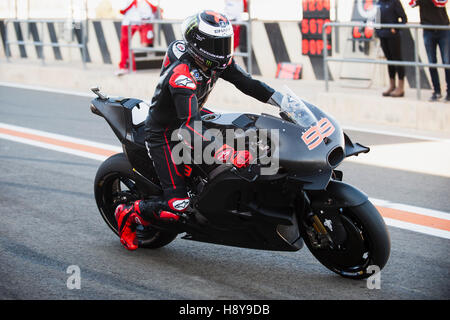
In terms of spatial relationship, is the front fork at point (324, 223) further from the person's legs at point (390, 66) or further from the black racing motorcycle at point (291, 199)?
the person's legs at point (390, 66)

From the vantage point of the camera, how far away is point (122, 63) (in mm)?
14500

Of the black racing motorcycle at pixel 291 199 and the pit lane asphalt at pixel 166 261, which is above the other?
the black racing motorcycle at pixel 291 199

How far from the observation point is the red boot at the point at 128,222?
5426 millimetres

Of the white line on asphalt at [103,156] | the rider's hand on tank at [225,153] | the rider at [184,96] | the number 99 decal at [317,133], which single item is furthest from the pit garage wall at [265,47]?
the rider's hand on tank at [225,153]

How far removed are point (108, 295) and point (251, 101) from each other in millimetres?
7722

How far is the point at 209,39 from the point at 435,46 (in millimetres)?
6620

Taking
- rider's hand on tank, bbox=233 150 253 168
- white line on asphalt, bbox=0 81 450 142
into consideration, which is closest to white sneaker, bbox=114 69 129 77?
white line on asphalt, bbox=0 81 450 142

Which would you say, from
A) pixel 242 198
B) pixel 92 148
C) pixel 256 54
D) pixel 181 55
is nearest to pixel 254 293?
pixel 242 198

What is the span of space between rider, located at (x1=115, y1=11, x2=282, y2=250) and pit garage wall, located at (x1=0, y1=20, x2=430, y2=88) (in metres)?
7.55

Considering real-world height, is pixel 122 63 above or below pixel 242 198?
below

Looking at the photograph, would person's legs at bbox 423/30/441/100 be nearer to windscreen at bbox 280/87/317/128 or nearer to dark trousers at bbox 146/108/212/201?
windscreen at bbox 280/87/317/128

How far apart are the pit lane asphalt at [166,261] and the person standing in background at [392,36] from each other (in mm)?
3483

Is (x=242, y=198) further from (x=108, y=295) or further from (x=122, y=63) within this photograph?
(x=122, y=63)

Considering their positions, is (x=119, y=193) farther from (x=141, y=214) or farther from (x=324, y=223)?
(x=324, y=223)
